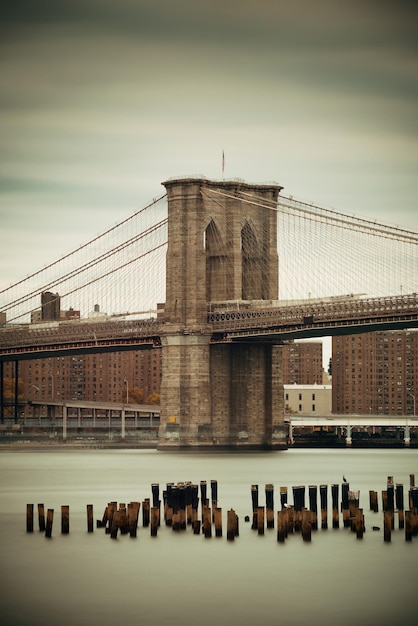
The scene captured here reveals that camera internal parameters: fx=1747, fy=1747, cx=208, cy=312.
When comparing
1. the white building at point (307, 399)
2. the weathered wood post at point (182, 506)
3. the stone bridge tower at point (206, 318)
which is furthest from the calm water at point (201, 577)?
the white building at point (307, 399)

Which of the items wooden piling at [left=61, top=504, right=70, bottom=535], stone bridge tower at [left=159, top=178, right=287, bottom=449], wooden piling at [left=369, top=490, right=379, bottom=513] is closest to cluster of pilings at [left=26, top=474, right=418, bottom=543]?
wooden piling at [left=61, top=504, right=70, bottom=535]

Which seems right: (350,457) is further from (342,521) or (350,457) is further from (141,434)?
(342,521)

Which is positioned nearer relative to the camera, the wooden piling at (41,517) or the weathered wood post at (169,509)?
the wooden piling at (41,517)

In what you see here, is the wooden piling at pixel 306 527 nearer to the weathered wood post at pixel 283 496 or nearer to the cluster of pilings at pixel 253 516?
the cluster of pilings at pixel 253 516

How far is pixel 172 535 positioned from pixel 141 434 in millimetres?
73946

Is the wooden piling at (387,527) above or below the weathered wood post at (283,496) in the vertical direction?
below

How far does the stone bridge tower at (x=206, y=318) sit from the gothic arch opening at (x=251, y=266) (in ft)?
0.20

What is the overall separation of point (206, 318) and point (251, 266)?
18.9 feet

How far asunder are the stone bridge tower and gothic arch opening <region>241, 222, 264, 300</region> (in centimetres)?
6

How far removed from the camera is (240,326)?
100562 mm

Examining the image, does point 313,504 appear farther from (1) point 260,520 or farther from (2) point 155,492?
(2) point 155,492

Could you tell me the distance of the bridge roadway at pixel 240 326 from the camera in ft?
294

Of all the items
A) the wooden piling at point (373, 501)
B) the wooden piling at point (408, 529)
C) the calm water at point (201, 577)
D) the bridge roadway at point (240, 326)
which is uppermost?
the bridge roadway at point (240, 326)

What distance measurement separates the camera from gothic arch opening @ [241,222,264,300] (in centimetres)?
10681
